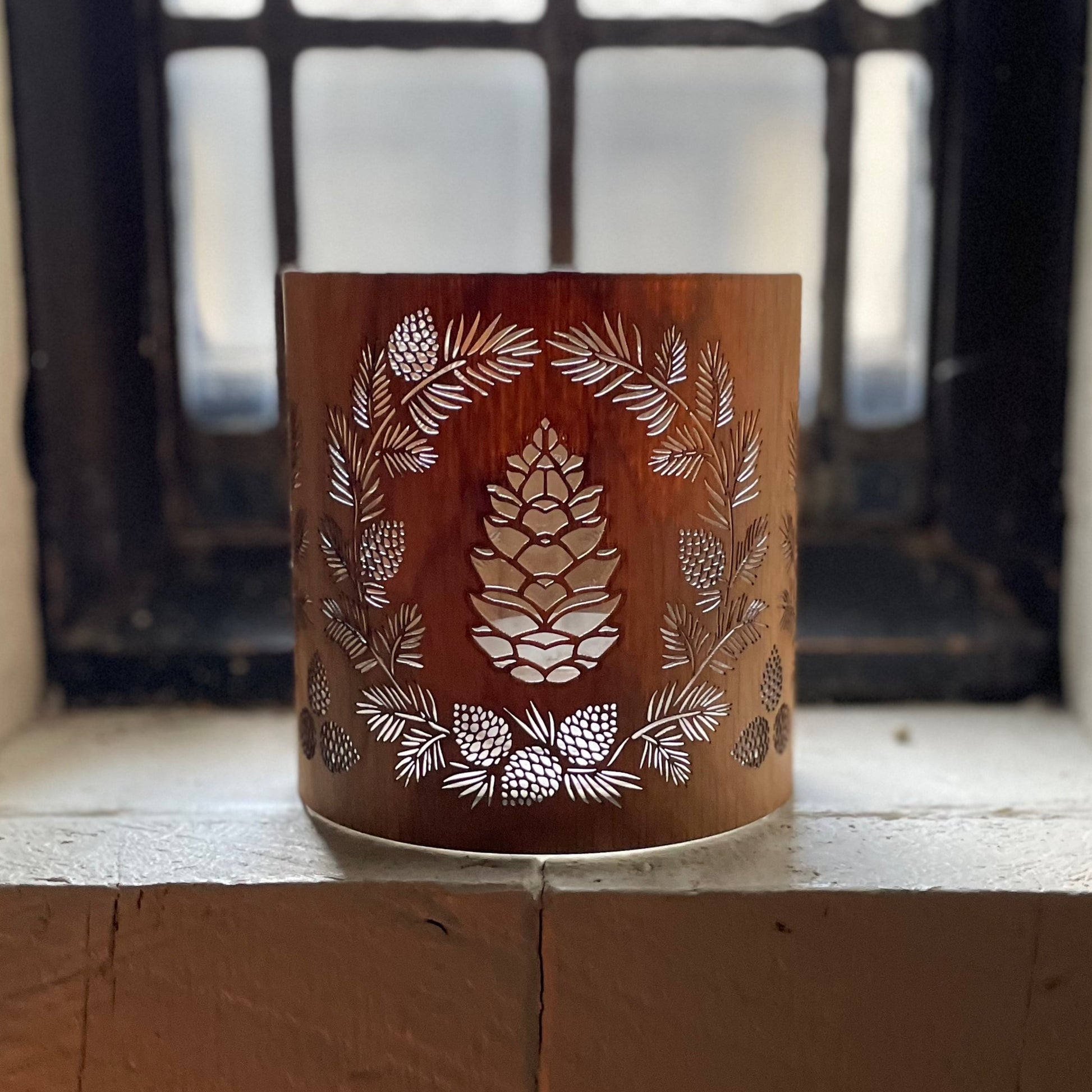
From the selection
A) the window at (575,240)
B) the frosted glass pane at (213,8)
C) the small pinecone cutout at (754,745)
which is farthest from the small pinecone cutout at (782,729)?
the frosted glass pane at (213,8)

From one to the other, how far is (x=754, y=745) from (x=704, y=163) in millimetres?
597

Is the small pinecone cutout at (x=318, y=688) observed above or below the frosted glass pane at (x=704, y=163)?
below

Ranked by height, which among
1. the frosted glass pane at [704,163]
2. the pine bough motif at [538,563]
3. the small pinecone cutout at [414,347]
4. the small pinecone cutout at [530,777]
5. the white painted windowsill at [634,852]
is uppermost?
the frosted glass pane at [704,163]

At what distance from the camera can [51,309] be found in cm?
112

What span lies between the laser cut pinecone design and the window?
40cm

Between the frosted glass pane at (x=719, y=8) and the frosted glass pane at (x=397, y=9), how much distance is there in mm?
134

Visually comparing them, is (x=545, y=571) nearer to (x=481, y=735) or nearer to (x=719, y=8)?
(x=481, y=735)

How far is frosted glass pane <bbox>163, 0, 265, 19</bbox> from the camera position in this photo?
119 cm

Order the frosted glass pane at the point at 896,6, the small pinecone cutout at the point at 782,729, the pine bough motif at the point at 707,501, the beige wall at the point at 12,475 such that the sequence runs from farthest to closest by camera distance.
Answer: the frosted glass pane at the point at 896,6, the beige wall at the point at 12,475, the small pinecone cutout at the point at 782,729, the pine bough motif at the point at 707,501

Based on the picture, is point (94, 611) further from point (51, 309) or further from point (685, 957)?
point (685, 957)

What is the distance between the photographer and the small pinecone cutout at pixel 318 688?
88cm

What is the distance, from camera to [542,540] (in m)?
0.80

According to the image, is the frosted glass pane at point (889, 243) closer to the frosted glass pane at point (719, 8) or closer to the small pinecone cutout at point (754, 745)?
the frosted glass pane at point (719, 8)

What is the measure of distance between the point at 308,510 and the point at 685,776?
300 mm
